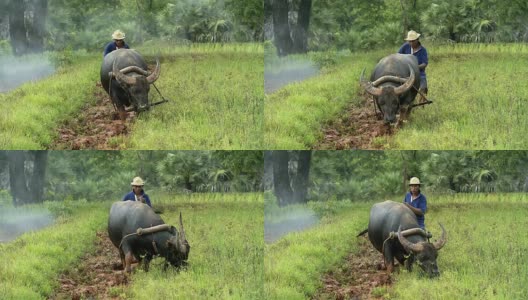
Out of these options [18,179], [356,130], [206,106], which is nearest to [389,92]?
[356,130]

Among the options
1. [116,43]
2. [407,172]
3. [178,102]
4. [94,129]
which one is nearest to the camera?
[94,129]

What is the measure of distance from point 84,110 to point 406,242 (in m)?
7.70

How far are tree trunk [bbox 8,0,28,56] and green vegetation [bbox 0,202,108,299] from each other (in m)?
3.87

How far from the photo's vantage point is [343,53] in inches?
976

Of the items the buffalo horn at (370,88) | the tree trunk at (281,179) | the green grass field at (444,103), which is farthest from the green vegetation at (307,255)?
the buffalo horn at (370,88)

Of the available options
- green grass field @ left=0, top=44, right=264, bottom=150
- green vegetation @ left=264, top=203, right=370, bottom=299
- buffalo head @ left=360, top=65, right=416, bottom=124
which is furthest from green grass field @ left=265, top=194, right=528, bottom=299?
buffalo head @ left=360, top=65, right=416, bottom=124

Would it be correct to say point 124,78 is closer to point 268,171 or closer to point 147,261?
point 147,261

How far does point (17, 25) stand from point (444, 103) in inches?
389

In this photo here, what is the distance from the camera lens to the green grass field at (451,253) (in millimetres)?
18047

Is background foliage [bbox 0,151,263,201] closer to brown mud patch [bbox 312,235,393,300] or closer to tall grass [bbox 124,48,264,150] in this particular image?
tall grass [bbox 124,48,264,150]

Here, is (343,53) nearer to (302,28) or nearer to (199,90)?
(302,28)

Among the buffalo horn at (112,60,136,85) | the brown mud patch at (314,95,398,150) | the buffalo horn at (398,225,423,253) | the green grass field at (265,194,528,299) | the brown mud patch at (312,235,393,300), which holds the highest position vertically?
the buffalo horn at (112,60,136,85)

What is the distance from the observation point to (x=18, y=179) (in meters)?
23.3

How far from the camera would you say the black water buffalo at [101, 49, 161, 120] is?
2067 cm
